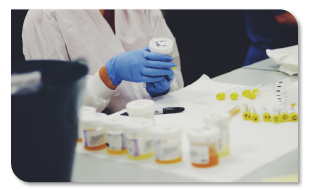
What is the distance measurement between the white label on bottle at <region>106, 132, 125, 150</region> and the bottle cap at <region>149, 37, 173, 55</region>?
1.50 ft

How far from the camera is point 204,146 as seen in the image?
676 mm

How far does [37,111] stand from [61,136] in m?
0.08

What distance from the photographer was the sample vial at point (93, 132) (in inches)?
31.8

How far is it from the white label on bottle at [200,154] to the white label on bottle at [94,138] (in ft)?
0.79

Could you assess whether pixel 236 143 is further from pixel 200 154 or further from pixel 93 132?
pixel 93 132

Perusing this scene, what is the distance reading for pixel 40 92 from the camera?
23.5 inches

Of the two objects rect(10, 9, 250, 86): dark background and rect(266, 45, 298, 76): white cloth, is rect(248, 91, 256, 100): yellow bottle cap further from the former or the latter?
rect(10, 9, 250, 86): dark background

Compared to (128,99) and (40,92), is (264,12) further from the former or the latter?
(40,92)

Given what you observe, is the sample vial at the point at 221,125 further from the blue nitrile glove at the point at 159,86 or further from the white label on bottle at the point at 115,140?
the blue nitrile glove at the point at 159,86

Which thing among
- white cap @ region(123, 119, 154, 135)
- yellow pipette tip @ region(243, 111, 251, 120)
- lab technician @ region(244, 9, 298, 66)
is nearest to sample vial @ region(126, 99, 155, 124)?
white cap @ region(123, 119, 154, 135)

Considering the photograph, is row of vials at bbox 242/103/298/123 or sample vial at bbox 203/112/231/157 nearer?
sample vial at bbox 203/112/231/157

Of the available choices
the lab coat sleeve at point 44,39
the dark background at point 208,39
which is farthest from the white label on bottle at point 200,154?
the dark background at point 208,39

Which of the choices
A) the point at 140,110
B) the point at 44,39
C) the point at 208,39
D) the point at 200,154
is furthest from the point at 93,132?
the point at 208,39

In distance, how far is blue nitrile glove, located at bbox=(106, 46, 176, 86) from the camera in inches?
47.2
